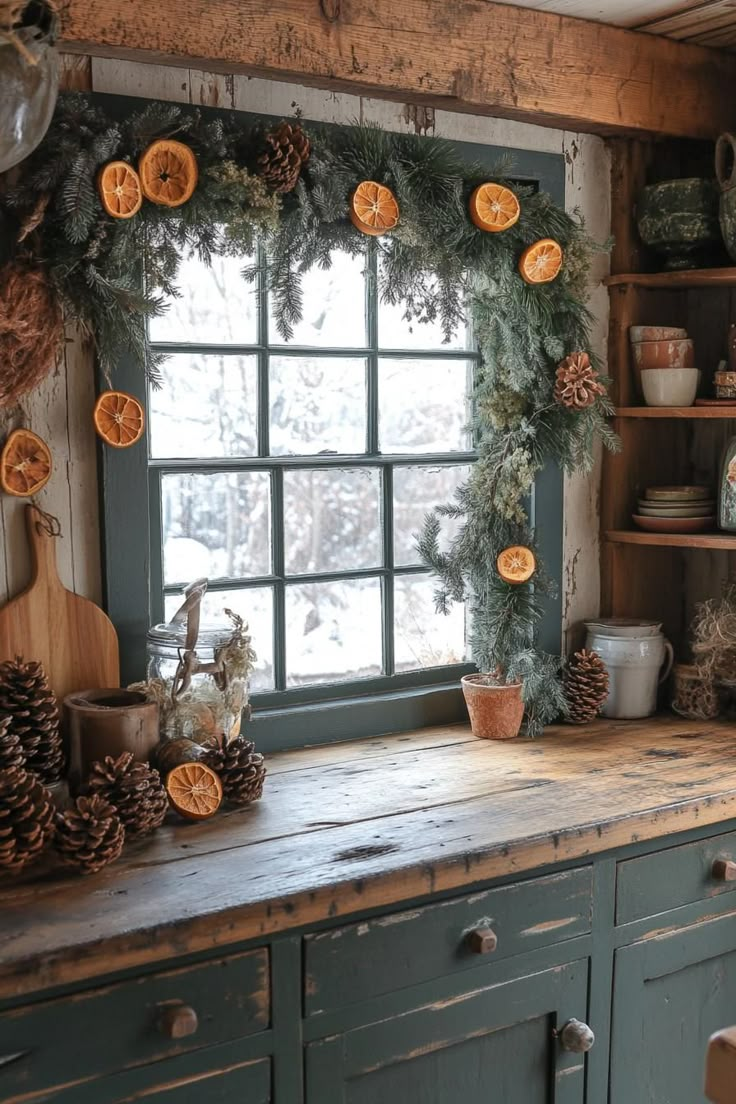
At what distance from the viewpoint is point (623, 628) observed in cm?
293

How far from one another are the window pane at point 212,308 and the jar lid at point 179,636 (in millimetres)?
600

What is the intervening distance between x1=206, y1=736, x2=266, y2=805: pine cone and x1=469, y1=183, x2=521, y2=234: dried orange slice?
4.07ft

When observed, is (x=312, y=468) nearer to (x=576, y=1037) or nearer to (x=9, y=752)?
(x=9, y=752)

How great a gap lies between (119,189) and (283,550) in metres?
0.86

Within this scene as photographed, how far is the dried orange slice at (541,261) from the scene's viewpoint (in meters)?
2.66

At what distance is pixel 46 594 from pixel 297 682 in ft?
2.16

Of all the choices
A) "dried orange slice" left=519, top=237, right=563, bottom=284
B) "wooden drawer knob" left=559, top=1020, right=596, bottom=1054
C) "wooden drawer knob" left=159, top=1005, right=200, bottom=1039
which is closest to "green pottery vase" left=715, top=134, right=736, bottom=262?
"dried orange slice" left=519, top=237, right=563, bottom=284

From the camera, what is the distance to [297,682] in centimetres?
269

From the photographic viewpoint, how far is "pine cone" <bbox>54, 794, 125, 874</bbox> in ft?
6.12

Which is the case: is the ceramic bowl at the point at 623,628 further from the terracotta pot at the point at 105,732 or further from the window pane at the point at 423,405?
the terracotta pot at the point at 105,732

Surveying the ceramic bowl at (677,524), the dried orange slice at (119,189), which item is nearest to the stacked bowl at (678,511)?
the ceramic bowl at (677,524)

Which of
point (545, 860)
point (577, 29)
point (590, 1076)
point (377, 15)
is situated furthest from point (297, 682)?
point (577, 29)

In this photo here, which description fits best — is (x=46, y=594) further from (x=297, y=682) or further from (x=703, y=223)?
(x=703, y=223)

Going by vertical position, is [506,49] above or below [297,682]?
above
